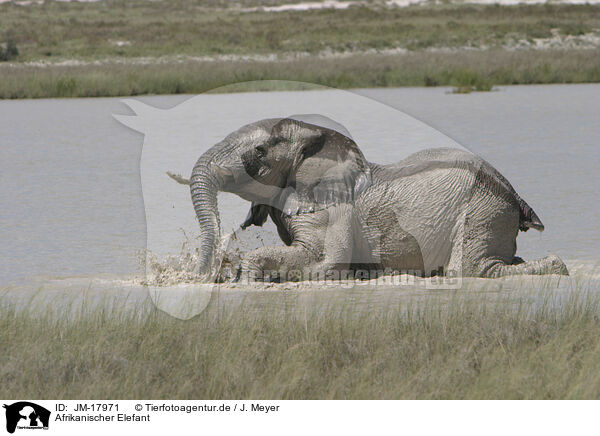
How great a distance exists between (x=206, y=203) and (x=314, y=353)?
6.37 ft

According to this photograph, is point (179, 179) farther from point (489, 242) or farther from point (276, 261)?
point (489, 242)

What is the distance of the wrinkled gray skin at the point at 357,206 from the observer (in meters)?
7.41

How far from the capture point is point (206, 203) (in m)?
7.24

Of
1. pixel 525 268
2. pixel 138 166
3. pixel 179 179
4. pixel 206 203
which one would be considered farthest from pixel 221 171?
pixel 138 166

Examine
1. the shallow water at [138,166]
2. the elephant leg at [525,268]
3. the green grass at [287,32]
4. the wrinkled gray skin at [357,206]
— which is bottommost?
the green grass at [287,32]

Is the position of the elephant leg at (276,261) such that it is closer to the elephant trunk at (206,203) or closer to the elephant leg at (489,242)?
the elephant trunk at (206,203)

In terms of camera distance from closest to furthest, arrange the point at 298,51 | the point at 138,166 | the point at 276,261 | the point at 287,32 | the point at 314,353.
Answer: the point at 314,353, the point at 276,261, the point at 138,166, the point at 298,51, the point at 287,32

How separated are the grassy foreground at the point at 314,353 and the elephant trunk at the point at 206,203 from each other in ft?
2.81

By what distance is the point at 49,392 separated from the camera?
5.18m

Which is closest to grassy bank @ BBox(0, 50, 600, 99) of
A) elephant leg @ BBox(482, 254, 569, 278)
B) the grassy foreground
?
elephant leg @ BBox(482, 254, 569, 278)

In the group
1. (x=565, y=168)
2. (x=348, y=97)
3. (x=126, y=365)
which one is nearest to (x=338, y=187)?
(x=126, y=365)

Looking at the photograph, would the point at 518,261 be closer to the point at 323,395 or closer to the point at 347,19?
the point at 323,395
